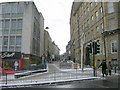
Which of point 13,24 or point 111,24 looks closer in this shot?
point 111,24

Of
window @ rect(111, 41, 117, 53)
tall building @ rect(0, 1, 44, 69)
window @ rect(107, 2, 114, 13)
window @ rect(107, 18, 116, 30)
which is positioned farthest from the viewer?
tall building @ rect(0, 1, 44, 69)

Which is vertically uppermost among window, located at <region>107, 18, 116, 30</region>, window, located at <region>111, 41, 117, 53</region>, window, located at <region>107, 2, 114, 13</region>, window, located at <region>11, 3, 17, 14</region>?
window, located at <region>11, 3, 17, 14</region>

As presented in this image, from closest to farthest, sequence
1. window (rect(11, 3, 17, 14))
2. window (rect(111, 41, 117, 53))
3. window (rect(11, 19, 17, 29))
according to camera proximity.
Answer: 1. window (rect(111, 41, 117, 53))
2. window (rect(11, 19, 17, 29))
3. window (rect(11, 3, 17, 14))

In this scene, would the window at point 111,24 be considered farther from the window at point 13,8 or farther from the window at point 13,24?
the window at point 13,8

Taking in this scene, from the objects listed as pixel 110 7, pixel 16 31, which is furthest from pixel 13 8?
pixel 110 7

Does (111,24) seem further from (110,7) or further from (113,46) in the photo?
(113,46)

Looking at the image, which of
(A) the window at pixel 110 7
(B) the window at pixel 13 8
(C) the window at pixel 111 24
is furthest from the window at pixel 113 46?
(B) the window at pixel 13 8

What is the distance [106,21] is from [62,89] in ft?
96.5

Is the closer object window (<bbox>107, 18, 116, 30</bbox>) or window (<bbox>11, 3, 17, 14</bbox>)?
window (<bbox>107, 18, 116, 30</bbox>)

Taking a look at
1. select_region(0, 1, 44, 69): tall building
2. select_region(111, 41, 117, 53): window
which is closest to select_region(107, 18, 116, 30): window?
select_region(111, 41, 117, 53): window

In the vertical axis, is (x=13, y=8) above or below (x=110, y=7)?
above

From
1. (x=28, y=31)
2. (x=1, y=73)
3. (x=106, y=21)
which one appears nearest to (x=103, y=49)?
(x=106, y=21)

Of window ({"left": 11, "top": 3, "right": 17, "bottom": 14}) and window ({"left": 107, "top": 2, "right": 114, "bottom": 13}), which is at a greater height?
window ({"left": 11, "top": 3, "right": 17, "bottom": 14})

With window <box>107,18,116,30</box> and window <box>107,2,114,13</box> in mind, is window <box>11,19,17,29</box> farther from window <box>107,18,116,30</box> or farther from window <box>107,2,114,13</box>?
window <box>107,2,114,13</box>
